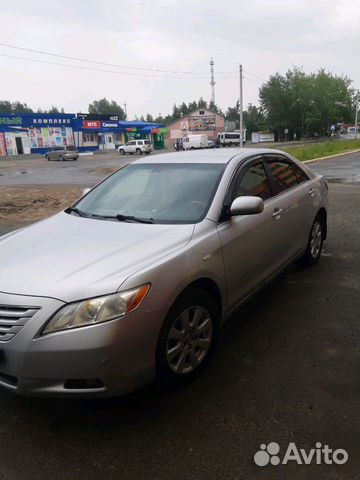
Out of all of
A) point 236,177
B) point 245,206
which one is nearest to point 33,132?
point 236,177

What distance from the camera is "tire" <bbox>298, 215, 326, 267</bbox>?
16.6ft

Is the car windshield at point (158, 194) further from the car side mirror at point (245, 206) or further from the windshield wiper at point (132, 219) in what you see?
the car side mirror at point (245, 206)

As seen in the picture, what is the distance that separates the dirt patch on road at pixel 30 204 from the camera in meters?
9.95

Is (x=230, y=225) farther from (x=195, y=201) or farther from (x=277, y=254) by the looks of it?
(x=277, y=254)

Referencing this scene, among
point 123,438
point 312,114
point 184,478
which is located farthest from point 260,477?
point 312,114

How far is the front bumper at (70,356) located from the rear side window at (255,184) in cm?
167

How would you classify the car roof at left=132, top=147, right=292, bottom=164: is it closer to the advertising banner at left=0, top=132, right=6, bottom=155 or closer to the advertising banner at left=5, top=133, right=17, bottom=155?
the advertising banner at left=0, top=132, right=6, bottom=155

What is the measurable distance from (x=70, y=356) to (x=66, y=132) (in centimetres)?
5778

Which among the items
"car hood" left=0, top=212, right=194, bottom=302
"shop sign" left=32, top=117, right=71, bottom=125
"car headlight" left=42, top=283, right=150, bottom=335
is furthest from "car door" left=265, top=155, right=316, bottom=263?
"shop sign" left=32, top=117, right=71, bottom=125

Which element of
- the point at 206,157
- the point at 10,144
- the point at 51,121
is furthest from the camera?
the point at 51,121

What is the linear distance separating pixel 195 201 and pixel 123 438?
1.82 metres

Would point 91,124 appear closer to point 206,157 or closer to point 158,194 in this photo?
point 206,157

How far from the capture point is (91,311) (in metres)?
2.35

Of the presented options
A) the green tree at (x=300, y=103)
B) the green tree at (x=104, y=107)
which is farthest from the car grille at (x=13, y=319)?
the green tree at (x=104, y=107)
